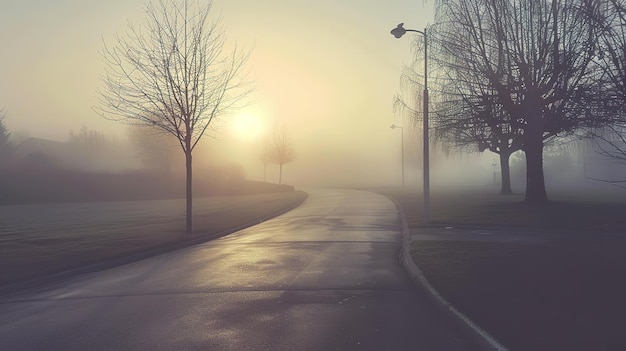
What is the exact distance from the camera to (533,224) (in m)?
18.1

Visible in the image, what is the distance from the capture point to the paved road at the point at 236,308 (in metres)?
5.69

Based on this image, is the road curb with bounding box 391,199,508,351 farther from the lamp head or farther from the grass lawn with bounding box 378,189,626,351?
the lamp head

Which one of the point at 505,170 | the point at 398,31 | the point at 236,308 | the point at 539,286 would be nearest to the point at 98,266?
the point at 236,308

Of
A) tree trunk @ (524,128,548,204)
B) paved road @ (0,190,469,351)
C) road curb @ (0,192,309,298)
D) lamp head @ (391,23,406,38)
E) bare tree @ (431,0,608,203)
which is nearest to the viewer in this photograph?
paved road @ (0,190,469,351)

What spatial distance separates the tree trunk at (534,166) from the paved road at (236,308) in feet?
44.2

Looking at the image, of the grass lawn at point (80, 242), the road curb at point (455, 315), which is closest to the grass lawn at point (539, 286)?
the road curb at point (455, 315)

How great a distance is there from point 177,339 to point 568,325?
4.35m

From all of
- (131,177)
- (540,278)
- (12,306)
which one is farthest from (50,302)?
(131,177)

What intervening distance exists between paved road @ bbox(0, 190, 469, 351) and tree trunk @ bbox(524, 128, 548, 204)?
13465 millimetres

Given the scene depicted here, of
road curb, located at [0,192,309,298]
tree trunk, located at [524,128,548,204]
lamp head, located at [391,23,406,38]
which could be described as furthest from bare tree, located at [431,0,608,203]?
road curb, located at [0,192,309,298]

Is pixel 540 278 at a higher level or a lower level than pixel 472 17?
lower

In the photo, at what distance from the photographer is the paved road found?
569 cm

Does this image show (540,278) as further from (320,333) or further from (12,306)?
(12,306)

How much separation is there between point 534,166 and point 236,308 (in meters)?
20.3
